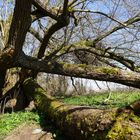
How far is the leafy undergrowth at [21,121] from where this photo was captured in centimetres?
824

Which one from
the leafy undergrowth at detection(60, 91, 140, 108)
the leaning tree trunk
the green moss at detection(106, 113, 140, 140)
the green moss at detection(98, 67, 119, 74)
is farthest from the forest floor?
the green moss at detection(106, 113, 140, 140)

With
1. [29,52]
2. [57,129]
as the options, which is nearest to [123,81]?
[57,129]

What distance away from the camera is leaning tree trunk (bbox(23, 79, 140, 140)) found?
5.11 meters

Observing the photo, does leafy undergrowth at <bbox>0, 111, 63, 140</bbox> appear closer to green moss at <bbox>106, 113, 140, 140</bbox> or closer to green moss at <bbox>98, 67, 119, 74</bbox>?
green moss at <bbox>98, 67, 119, 74</bbox>

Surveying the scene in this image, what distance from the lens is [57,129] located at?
789cm

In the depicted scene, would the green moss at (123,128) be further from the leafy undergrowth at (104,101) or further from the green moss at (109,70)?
the leafy undergrowth at (104,101)

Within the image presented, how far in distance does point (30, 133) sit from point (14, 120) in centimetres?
118

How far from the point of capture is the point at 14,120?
9133mm

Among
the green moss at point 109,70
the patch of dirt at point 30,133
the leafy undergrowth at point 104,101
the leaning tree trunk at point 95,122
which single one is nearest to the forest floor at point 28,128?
the patch of dirt at point 30,133

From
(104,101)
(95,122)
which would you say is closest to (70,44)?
(104,101)

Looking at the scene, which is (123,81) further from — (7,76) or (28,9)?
(7,76)

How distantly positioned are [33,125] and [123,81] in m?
2.22

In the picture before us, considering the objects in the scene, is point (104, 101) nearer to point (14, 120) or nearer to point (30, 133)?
point (14, 120)

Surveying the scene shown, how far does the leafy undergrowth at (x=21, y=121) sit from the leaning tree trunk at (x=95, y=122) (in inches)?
9.5
